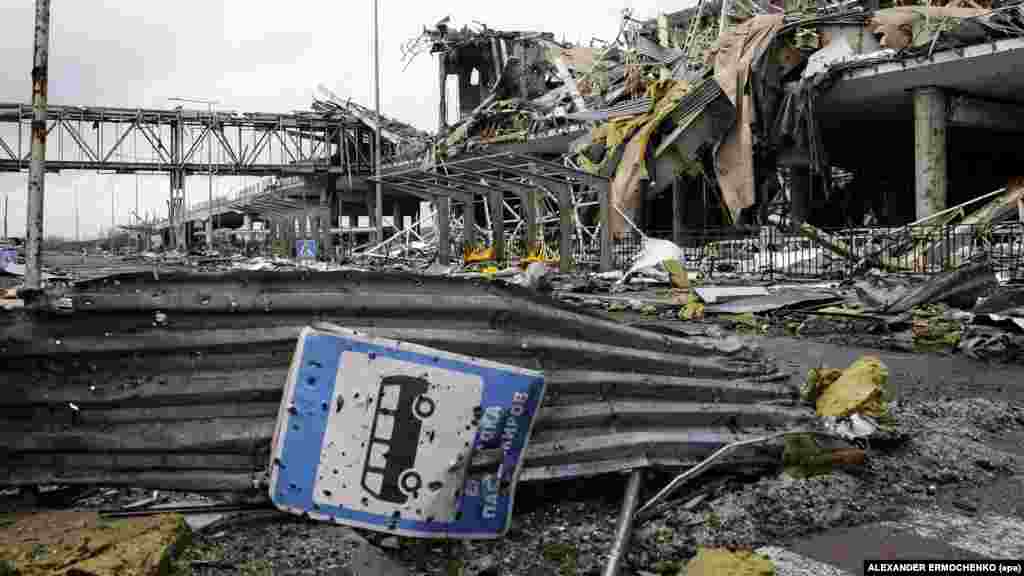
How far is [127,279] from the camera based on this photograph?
2779 mm

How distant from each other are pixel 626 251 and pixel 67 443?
58.3ft

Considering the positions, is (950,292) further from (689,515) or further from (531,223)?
(531,223)

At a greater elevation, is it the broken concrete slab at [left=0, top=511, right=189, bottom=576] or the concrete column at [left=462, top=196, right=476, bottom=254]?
the concrete column at [left=462, top=196, right=476, bottom=254]

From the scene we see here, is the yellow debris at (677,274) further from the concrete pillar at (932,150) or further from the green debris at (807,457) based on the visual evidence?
the green debris at (807,457)

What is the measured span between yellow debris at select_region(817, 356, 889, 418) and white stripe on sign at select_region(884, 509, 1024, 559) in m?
0.93

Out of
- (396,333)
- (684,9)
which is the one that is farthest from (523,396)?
(684,9)

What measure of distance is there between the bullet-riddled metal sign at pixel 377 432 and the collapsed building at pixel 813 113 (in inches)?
605

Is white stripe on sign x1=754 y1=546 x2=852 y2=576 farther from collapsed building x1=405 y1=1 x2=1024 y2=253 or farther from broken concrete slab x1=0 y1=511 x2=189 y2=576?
collapsed building x1=405 y1=1 x2=1024 y2=253

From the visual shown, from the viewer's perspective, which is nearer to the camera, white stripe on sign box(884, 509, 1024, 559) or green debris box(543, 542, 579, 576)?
green debris box(543, 542, 579, 576)

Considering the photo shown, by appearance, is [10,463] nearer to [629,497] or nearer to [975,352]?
[629,497]

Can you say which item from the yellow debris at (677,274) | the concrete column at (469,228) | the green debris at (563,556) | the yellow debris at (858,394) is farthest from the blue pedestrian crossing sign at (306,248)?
the green debris at (563,556)

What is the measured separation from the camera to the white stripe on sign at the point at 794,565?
2.51 meters

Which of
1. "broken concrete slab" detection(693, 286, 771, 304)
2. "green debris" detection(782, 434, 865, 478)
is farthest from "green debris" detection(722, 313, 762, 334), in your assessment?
"green debris" detection(782, 434, 865, 478)

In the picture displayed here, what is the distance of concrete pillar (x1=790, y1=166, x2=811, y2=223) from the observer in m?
24.3
